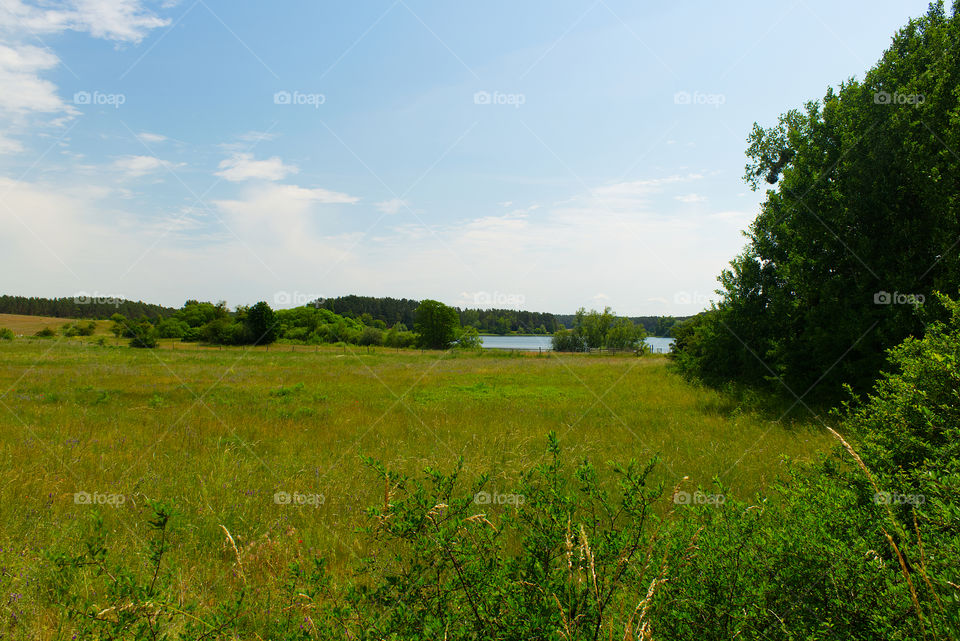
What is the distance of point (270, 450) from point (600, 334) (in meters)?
86.9

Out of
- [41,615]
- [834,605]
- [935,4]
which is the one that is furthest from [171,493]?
[935,4]

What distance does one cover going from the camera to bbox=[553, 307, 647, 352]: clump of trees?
8688 cm

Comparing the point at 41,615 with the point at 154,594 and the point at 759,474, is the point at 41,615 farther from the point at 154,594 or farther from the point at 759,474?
the point at 759,474

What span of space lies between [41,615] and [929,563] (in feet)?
17.1

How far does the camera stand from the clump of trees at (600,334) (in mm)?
86875

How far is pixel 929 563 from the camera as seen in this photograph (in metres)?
1.88
